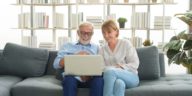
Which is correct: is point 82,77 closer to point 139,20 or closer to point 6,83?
point 6,83

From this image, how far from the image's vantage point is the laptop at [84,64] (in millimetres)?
3277

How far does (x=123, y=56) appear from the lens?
3695 mm

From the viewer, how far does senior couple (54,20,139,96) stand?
3.35m

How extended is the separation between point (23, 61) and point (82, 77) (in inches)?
36.2

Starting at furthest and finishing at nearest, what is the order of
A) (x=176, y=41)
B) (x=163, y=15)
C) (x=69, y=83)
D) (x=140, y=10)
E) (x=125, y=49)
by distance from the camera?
(x=140, y=10) → (x=163, y=15) → (x=176, y=41) → (x=125, y=49) → (x=69, y=83)

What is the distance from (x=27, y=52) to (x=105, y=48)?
39.1 inches

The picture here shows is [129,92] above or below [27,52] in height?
below

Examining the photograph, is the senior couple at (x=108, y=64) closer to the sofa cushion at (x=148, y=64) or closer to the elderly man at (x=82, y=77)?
the elderly man at (x=82, y=77)

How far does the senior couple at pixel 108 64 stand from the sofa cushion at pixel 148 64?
0.94 ft

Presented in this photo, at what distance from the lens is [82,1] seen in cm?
589

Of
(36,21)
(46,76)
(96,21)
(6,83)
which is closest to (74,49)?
(46,76)

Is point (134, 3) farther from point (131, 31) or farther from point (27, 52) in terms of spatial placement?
point (27, 52)

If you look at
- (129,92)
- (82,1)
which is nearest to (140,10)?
(82,1)

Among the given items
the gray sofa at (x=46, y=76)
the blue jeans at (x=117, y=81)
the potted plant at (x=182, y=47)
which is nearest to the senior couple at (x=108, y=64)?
the blue jeans at (x=117, y=81)
